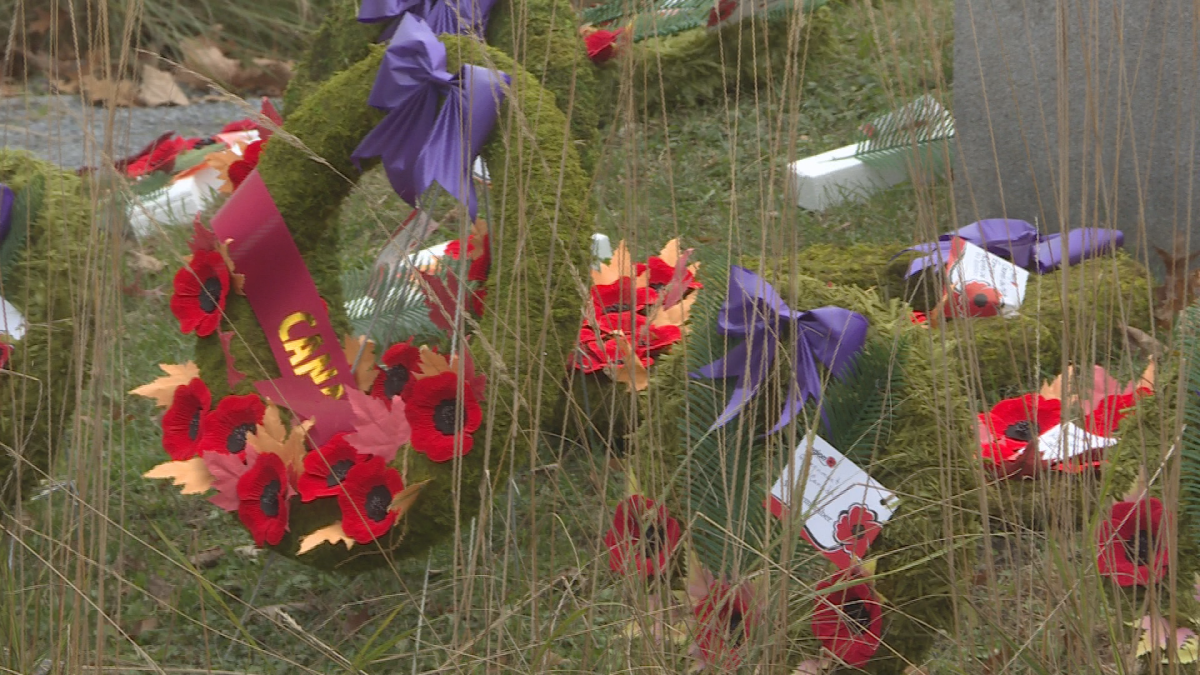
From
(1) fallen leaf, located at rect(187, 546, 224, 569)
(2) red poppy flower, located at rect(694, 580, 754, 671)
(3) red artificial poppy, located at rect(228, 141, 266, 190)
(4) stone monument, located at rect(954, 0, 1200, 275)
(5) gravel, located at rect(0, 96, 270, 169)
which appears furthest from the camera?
(5) gravel, located at rect(0, 96, 270, 169)

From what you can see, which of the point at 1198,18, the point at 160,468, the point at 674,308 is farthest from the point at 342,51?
the point at 1198,18

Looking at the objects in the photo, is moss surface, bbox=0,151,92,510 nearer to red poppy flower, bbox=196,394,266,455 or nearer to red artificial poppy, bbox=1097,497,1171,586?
red poppy flower, bbox=196,394,266,455

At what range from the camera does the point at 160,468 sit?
168 cm

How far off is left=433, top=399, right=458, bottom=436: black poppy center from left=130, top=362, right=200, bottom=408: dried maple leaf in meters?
0.47

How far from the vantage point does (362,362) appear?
1.91 metres

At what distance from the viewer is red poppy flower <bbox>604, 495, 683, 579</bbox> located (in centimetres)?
127

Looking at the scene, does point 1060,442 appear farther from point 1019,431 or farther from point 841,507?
point 1019,431

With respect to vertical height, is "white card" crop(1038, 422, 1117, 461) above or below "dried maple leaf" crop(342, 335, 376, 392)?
below

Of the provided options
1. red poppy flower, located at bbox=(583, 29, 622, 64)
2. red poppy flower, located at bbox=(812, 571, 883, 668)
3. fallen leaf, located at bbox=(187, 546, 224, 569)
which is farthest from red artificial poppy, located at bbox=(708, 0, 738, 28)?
red poppy flower, located at bbox=(812, 571, 883, 668)

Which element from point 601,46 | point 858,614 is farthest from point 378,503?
point 601,46

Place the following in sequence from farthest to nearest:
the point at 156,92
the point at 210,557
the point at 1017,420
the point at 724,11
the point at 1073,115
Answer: the point at 156,92 < the point at 724,11 < the point at 1073,115 < the point at 210,557 < the point at 1017,420

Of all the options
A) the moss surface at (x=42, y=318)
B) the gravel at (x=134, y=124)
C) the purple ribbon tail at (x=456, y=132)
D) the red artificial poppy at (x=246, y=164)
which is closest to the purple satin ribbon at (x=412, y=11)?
the red artificial poppy at (x=246, y=164)

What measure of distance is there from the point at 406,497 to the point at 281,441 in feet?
0.75

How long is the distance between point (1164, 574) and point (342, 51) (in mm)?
1934
